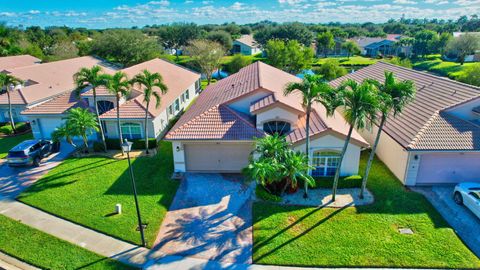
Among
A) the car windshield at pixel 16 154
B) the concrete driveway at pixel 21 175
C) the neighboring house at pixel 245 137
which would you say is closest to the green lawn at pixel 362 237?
the neighboring house at pixel 245 137

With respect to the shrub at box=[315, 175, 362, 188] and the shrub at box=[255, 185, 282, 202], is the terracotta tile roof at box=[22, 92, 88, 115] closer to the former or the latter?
the shrub at box=[255, 185, 282, 202]

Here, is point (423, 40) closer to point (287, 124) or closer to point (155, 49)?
point (155, 49)

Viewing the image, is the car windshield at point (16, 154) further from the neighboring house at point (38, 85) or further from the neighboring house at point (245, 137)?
the neighboring house at point (245, 137)

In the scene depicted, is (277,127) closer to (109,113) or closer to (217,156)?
(217,156)

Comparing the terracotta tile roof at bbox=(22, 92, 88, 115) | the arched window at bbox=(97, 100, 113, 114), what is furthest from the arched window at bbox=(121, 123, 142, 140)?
the terracotta tile roof at bbox=(22, 92, 88, 115)

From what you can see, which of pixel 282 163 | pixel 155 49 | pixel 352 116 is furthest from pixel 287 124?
pixel 155 49

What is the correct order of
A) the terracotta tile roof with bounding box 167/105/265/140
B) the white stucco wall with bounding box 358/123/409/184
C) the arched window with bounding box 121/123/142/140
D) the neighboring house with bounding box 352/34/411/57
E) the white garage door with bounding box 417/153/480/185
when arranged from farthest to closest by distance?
1. the neighboring house with bounding box 352/34/411/57
2. the arched window with bounding box 121/123/142/140
3. the terracotta tile roof with bounding box 167/105/265/140
4. the white stucco wall with bounding box 358/123/409/184
5. the white garage door with bounding box 417/153/480/185
